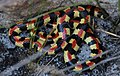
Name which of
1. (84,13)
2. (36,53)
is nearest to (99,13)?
(84,13)

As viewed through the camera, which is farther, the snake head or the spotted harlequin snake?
the snake head

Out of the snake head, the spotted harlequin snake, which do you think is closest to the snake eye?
the spotted harlequin snake

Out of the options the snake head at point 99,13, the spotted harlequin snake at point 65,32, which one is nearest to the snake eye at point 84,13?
the spotted harlequin snake at point 65,32

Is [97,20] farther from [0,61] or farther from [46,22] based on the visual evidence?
[0,61]

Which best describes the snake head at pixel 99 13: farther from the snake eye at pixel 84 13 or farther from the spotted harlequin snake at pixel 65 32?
the snake eye at pixel 84 13

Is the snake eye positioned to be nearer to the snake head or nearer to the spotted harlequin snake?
→ the spotted harlequin snake

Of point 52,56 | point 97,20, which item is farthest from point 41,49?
point 97,20
